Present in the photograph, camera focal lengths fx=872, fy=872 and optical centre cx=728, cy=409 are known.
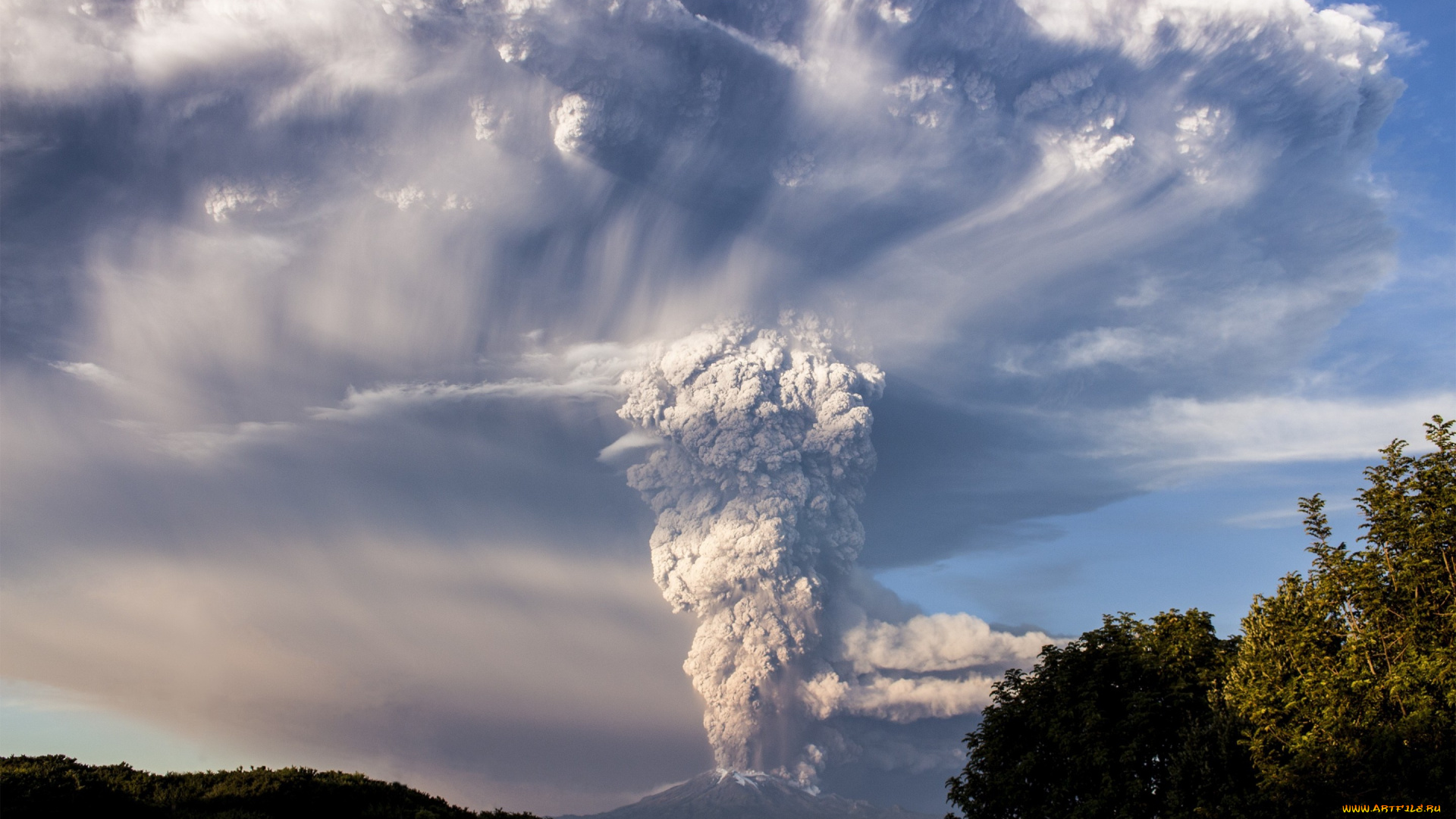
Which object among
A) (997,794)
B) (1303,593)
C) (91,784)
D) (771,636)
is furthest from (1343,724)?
(771,636)

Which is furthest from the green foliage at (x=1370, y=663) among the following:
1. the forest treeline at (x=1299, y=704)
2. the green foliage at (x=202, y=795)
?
the green foliage at (x=202, y=795)

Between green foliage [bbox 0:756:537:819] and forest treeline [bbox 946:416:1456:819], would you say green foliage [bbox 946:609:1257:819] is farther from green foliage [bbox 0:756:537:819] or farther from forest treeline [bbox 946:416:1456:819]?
green foliage [bbox 0:756:537:819]

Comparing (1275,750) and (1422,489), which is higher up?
(1422,489)

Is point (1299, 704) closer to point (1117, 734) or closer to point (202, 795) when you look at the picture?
point (1117, 734)

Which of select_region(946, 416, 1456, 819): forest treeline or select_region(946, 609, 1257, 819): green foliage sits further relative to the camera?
select_region(946, 609, 1257, 819): green foliage

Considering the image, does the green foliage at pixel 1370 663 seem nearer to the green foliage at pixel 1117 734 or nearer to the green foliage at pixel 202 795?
the green foliage at pixel 1117 734

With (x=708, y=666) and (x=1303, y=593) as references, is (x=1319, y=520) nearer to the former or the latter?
(x=1303, y=593)

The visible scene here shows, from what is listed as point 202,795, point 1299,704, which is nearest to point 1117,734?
point 1299,704

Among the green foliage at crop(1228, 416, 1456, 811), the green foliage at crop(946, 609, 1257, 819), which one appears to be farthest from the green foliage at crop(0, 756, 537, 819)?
the green foliage at crop(1228, 416, 1456, 811)
